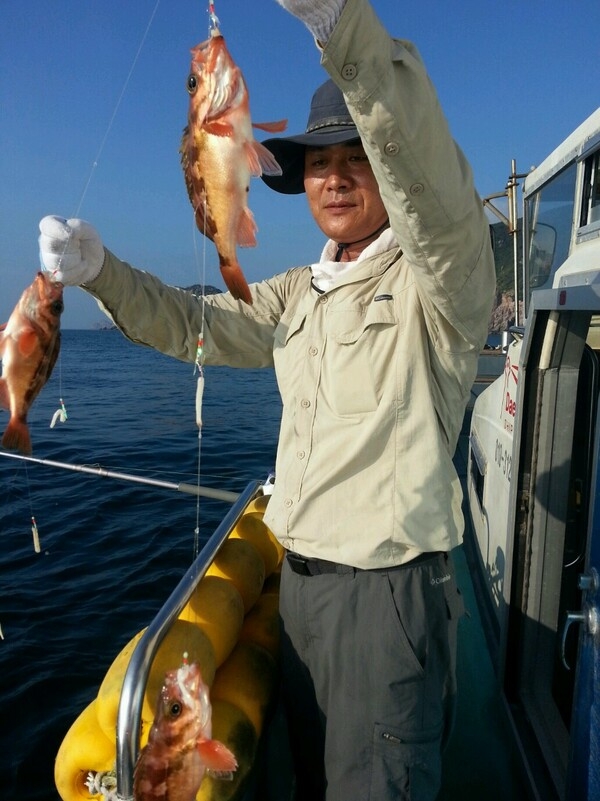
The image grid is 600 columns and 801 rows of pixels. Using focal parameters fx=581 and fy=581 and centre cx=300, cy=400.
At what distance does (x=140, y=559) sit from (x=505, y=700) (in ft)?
17.4

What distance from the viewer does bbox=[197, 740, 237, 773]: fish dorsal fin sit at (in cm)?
189

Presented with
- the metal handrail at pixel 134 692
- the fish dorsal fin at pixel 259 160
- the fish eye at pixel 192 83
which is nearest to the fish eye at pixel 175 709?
the metal handrail at pixel 134 692

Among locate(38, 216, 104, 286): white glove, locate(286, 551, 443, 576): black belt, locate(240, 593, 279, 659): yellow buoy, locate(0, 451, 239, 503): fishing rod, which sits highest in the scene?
locate(38, 216, 104, 286): white glove

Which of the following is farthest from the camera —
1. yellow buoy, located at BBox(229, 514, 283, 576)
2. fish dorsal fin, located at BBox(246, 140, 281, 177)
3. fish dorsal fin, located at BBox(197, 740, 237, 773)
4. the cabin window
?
the cabin window

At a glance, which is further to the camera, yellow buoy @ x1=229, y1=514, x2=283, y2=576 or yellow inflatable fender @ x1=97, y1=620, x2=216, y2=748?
yellow buoy @ x1=229, y1=514, x2=283, y2=576

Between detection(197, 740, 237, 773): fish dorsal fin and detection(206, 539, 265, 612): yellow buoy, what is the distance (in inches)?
37.8

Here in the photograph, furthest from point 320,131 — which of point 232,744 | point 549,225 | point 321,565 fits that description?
point 549,225

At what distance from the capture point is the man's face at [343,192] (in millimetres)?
2180

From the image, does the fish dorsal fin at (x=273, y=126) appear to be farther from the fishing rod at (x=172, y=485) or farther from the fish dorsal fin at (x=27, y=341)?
the fishing rod at (x=172, y=485)

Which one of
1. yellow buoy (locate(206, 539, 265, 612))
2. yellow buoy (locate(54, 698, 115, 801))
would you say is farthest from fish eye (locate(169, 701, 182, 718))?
yellow buoy (locate(206, 539, 265, 612))

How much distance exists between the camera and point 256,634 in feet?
9.05

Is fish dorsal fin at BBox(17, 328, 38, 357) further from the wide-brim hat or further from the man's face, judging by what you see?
the man's face

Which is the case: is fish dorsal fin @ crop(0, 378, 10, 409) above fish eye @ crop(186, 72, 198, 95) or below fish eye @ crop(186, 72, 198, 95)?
below

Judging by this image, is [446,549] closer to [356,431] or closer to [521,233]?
[356,431]
